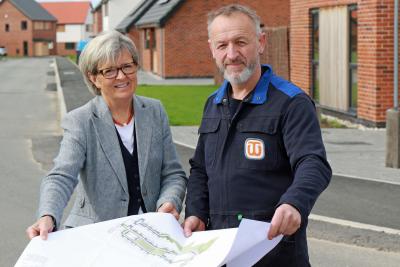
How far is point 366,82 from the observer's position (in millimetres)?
16672

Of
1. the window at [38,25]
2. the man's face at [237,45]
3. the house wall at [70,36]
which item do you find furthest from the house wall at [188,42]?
the house wall at [70,36]

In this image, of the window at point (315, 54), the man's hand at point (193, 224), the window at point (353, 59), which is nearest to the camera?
the man's hand at point (193, 224)

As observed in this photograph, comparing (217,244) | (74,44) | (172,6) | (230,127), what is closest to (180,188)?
(230,127)

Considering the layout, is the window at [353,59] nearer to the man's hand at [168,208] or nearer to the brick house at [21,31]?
the man's hand at [168,208]

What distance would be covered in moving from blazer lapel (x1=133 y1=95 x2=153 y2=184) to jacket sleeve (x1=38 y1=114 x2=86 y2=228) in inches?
10.1

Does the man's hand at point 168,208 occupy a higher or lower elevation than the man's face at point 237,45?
lower

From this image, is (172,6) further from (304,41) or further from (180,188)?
(180,188)

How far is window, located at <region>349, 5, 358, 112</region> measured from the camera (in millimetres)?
17500

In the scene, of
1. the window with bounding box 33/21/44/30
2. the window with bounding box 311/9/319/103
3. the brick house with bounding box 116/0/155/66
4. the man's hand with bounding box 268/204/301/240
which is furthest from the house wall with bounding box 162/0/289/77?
the window with bounding box 33/21/44/30

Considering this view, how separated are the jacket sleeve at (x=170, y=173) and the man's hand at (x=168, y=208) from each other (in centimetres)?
7

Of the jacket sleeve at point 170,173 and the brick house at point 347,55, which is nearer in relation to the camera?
the jacket sleeve at point 170,173

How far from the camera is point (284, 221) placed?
3.08 metres

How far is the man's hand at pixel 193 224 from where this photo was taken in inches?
140

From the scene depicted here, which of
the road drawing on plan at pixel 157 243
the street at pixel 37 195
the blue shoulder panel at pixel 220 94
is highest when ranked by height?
the blue shoulder panel at pixel 220 94
